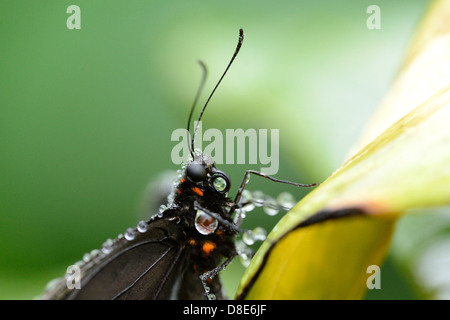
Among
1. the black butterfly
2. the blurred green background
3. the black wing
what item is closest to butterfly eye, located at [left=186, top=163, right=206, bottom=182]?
the black butterfly

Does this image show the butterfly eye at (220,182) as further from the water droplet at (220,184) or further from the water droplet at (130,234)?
the water droplet at (130,234)

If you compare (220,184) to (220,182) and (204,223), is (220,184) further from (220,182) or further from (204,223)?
(204,223)

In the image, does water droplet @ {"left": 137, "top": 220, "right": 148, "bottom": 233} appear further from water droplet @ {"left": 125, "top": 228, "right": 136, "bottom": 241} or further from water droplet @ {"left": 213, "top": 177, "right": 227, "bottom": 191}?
water droplet @ {"left": 213, "top": 177, "right": 227, "bottom": 191}

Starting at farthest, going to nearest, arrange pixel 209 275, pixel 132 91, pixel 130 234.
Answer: pixel 132 91 < pixel 209 275 < pixel 130 234

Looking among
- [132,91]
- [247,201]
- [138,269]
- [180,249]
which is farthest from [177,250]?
[132,91]
